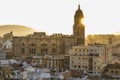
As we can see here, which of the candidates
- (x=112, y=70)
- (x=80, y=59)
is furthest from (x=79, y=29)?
(x=112, y=70)

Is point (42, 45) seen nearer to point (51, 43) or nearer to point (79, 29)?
point (51, 43)

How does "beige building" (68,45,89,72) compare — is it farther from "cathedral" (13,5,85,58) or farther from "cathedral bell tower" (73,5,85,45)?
"cathedral" (13,5,85,58)

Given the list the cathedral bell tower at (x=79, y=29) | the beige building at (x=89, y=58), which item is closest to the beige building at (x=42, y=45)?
the cathedral bell tower at (x=79, y=29)

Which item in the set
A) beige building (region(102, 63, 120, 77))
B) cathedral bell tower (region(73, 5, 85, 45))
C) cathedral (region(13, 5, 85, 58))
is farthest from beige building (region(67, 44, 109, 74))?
cathedral (region(13, 5, 85, 58))

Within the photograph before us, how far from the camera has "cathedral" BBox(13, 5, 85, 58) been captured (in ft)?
→ 273

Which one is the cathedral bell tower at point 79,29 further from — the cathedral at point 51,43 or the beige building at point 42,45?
the beige building at point 42,45

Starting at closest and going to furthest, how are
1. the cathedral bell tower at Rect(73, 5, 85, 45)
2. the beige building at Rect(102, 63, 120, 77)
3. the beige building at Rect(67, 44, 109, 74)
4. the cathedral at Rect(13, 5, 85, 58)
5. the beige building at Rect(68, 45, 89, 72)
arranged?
the beige building at Rect(102, 63, 120, 77) → the beige building at Rect(67, 44, 109, 74) → the beige building at Rect(68, 45, 89, 72) → the cathedral bell tower at Rect(73, 5, 85, 45) → the cathedral at Rect(13, 5, 85, 58)

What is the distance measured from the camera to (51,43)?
84.4 metres

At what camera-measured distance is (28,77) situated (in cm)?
4988

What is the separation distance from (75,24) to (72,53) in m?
12.9

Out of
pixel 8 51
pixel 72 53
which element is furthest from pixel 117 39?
pixel 72 53

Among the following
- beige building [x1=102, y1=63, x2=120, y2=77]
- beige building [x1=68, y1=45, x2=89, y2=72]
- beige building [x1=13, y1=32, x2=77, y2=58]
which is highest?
beige building [x1=13, y1=32, x2=77, y2=58]

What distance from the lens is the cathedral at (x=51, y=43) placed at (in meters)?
83.3

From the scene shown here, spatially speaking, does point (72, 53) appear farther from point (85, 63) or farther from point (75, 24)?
point (75, 24)
